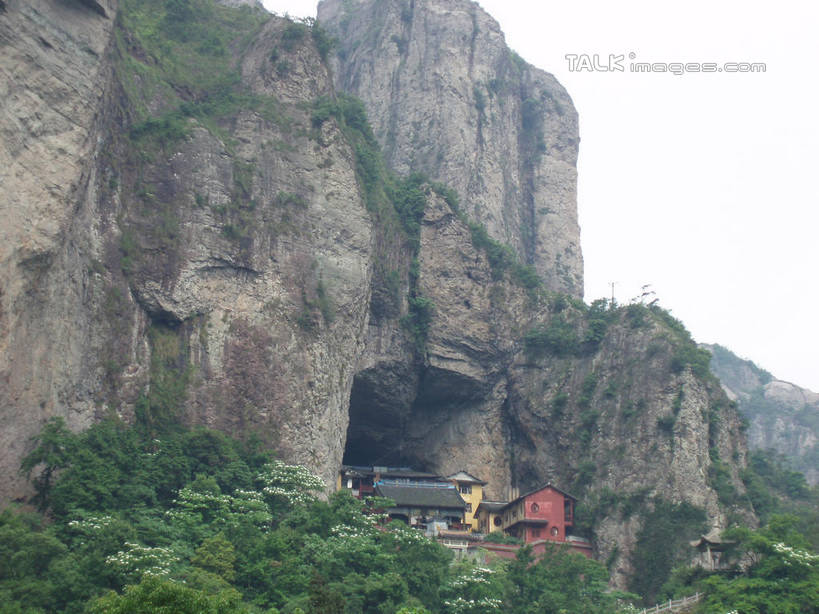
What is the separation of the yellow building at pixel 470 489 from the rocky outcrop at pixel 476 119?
1969cm

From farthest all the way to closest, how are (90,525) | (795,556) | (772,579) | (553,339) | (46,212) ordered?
1. (553,339)
2. (46,212)
3. (772,579)
4. (795,556)
5. (90,525)

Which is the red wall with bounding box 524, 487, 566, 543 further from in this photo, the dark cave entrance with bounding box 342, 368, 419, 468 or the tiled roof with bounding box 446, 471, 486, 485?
the dark cave entrance with bounding box 342, 368, 419, 468

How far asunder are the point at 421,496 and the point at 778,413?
5993 cm

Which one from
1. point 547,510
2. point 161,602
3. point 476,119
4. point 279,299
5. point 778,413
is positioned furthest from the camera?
point 778,413

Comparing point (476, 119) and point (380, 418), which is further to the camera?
point (476, 119)

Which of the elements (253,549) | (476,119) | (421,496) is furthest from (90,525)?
(476,119)

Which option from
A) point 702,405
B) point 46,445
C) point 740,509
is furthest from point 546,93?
point 46,445

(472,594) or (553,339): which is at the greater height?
(553,339)

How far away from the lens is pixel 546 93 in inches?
2837

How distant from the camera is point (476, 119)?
64.4 metres

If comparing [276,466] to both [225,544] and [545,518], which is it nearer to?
[225,544]

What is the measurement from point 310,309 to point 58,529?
53.7ft

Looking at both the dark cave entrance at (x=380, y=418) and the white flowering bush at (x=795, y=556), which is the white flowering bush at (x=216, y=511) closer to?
the dark cave entrance at (x=380, y=418)

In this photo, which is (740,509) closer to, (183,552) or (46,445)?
(183,552)
